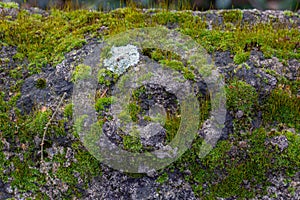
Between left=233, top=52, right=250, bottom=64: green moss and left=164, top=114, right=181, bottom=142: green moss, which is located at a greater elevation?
left=233, top=52, right=250, bottom=64: green moss

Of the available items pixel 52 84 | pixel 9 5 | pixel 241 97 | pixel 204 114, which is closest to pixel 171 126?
pixel 204 114

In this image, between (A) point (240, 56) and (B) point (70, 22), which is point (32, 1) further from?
(A) point (240, 56)

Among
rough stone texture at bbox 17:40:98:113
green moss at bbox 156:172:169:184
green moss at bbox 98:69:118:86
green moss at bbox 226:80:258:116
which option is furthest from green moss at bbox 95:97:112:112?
green moss at bbox 226:80:258:116

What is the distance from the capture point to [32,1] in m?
5.47

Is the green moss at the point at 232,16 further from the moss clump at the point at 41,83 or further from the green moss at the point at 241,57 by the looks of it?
the moss clump at the point at 41,83

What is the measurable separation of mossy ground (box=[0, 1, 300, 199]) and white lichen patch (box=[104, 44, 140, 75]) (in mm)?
176

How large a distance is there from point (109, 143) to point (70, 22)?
180 centimetres

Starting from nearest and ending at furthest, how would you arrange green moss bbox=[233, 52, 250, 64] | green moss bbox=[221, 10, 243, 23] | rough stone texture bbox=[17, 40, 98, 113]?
rough stone texture bbox=[17, 40, 98, 113] < green moss bbox=[233, 52, 250, 64] < green moss bbox=[221, 10, 243, 23]

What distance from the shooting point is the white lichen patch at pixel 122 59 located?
12.5 ft

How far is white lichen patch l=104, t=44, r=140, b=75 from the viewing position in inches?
151

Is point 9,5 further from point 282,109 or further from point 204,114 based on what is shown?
point 282,109

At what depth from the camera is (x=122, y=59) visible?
3.87 meters

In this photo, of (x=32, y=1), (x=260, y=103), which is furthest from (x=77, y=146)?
(x=32, y=1)

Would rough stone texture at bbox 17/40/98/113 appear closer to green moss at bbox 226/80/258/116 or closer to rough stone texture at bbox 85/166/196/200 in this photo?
rough stone texture at bbox 85/166/196/200
